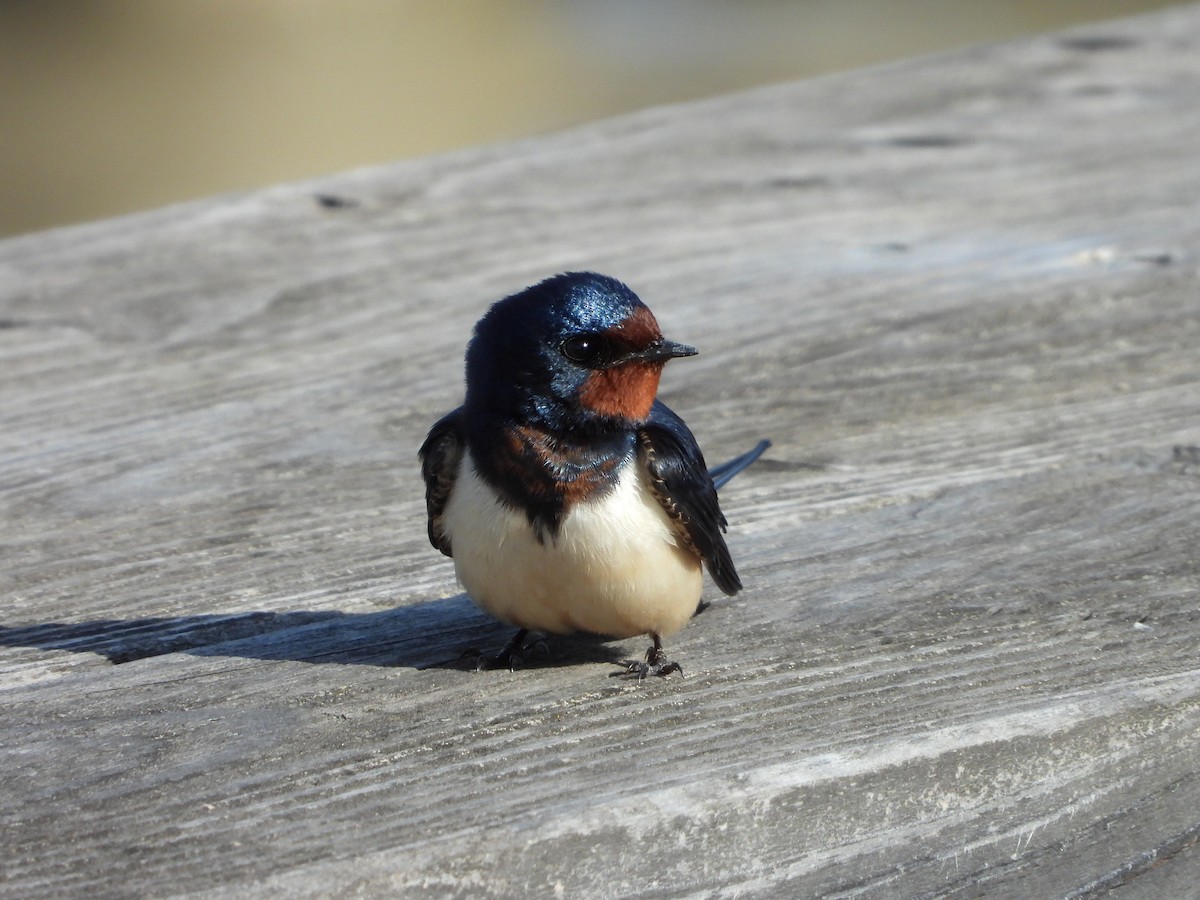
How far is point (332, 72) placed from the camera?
14672 millimetres

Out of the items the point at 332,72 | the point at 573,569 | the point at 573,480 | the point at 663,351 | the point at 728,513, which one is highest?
the point at 332,72

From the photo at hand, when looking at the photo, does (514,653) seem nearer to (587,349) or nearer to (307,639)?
(307,639)

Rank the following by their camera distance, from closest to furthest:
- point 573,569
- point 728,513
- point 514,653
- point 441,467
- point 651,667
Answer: point 651,667 → point 514,653 → point 573,569 → point 441,467 → point 728,513

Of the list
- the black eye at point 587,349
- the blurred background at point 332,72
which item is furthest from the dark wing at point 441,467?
the blurred background at point 332,72

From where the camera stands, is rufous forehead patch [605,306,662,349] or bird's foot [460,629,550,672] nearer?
bird's foot [460,629,550,672]

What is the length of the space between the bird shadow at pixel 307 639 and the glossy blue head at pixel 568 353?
0.36m

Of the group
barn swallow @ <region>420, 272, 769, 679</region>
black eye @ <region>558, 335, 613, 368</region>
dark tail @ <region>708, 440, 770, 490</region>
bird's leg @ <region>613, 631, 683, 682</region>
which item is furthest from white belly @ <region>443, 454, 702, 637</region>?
dark tail @ <region>708, 440, 770, 490</region>

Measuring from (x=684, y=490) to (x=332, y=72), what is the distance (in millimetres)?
13021

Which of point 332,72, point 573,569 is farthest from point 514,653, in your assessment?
point 332,72

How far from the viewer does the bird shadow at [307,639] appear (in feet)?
7.29

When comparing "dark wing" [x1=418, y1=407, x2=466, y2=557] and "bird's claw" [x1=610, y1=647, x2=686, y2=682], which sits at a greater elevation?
"dark wing" [x1=418, y1=407, x2=466, y2=557]

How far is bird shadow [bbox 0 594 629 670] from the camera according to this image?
222 cm

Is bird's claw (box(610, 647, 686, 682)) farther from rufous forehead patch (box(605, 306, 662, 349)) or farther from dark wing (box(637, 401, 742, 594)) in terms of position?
rufous forehead patch (box(605, 306, 662, 349))

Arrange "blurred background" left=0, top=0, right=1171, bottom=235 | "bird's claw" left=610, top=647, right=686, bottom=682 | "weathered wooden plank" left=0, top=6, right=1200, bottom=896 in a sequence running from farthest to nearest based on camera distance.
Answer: "blurred background" left=0, top=0, right=1171, bottom=235, "bird's claw" left=610, top=647, right=686, bottom=682, "weathered wooden plank" left=0, top=6, right=1200, bottom=896
